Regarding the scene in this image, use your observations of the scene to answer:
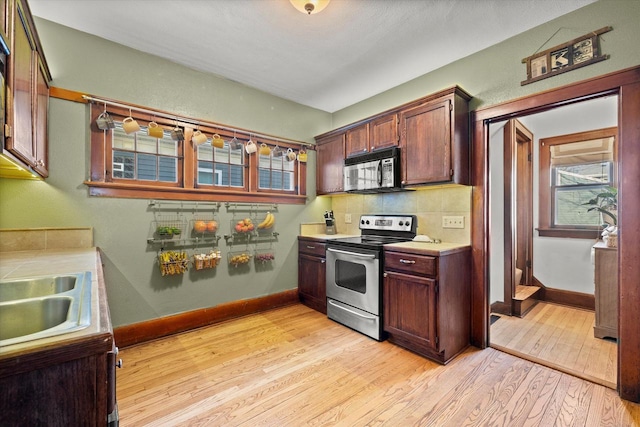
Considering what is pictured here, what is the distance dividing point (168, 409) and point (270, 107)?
295 cm

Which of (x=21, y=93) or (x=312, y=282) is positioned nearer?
(x=21, y=93)

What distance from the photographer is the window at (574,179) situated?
3.42 metres

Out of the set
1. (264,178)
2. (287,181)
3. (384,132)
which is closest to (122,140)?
(264,178)

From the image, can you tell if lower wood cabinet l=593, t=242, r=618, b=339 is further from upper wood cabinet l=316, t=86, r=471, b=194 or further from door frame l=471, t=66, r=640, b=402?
upper wood cabinet l=316, t=86, r=471, b=194

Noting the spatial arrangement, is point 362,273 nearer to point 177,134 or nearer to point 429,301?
point 429,301

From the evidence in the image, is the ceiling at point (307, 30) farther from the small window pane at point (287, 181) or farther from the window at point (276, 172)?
the small window pane at point (287, 181)

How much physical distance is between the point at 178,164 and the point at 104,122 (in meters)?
0.64

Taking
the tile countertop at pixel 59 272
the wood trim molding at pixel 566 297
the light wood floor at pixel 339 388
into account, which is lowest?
the light wood floor at pixel 339 388

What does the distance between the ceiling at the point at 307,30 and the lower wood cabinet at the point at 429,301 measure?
1.73 meters

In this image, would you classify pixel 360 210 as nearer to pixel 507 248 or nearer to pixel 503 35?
pixel 507 248

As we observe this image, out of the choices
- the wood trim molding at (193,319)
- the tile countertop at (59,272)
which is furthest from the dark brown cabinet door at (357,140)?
the tile countertop at (59,272)

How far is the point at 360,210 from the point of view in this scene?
3.56m

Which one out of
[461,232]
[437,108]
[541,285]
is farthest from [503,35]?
[541,285]

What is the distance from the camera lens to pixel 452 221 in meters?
2.63
